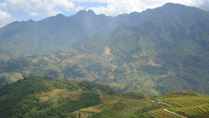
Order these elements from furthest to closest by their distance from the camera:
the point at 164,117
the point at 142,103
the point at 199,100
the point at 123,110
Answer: the point at 142,103 → the point at 123,110 → the point at 199,100 → the point at 164,117

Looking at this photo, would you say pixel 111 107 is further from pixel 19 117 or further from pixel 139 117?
pixel 19 117

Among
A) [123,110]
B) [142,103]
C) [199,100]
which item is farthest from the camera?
[142,103]

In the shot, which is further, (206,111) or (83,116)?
(83,116)

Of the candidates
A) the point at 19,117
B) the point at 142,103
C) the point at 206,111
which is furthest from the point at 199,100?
the point at 19,117

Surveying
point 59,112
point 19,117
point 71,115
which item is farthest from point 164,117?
point 19,117

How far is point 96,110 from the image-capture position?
193m

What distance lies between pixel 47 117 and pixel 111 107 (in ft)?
207

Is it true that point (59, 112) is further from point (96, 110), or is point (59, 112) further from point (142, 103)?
point (142, 103)

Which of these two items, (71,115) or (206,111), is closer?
(206,111)

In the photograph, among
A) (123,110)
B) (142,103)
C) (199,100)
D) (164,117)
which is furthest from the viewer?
(142,103)

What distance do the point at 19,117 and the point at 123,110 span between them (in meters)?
103

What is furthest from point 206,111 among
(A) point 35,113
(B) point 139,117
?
(A) point 35,113

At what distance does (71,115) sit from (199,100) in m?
116

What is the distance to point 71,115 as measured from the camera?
183 meters
